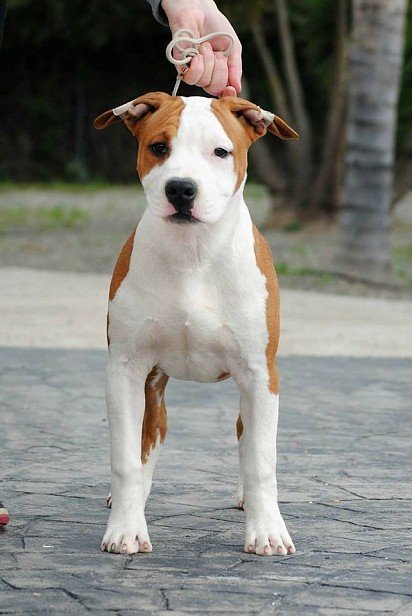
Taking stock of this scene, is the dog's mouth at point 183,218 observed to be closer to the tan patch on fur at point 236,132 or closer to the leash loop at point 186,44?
the tan patch on fur at point 236,132

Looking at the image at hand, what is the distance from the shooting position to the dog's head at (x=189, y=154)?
11.1 ft

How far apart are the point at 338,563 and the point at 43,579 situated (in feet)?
2.74

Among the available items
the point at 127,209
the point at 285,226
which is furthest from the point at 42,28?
the point at 285,226

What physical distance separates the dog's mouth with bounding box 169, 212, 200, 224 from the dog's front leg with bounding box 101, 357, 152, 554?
19.6 inches

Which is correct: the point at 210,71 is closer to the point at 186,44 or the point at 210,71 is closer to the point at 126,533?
the point at 186,44

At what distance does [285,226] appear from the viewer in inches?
535

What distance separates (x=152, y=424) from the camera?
4.01 meters

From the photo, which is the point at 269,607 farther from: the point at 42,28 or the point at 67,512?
the point at 42,28

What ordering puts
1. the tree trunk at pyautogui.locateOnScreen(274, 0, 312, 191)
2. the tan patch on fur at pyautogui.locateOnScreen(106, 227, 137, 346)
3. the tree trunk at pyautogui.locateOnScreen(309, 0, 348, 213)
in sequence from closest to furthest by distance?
the tan patch on fur at pyautogui.locateOnScreen(106, 227, 137, 346)
the tree trunk at pyautogui.locateOnScreen(309, 0, 348, 213)
the tree trunk at pyautogui.locateOnScreen(274, 0, 312, 191)

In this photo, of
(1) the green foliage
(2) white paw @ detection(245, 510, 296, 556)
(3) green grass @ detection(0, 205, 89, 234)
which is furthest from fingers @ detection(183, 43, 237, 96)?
(1) the green foliage

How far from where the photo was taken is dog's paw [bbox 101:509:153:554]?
3670 millimetres

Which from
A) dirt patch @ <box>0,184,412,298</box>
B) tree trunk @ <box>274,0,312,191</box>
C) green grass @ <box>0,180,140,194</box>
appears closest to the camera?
dirt patch @ <box>0,184,412,298</box>

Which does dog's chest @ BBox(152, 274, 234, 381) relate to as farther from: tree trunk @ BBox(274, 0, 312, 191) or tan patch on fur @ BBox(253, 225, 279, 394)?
tree trunk @ BBox(274, 0, 312, 191)

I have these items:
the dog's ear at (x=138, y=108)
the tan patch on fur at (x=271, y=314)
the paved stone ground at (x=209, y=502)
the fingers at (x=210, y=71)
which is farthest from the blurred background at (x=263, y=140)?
the dog's ear at (x=138, y=108)
